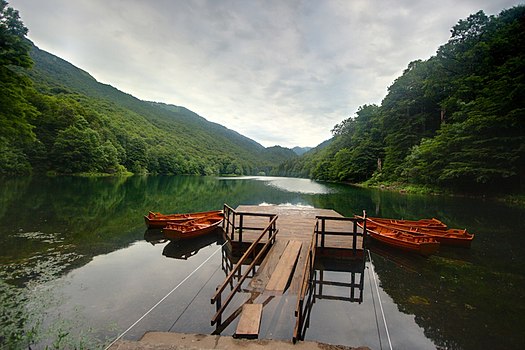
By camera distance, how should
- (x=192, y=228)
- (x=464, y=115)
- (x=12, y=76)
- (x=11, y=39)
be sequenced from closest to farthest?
(x=192, y=228), (x=11, y=39), (x=12, y=76), (x=464, y=115)

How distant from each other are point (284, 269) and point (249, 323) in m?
3.16

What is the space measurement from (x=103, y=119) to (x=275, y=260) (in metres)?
90.1

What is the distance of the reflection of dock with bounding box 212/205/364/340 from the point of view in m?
5.35

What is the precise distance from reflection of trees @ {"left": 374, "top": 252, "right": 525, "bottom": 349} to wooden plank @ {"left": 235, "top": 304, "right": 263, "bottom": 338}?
12.2ft

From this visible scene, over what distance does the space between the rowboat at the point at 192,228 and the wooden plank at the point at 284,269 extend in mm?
4837

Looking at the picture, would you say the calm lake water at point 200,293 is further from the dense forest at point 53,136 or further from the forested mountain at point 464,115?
the forested mountain at point 464,115

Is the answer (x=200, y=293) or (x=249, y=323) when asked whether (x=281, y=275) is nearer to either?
(x=200, y=293)

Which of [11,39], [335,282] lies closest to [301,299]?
[335,282]

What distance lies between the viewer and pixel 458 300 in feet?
23.7

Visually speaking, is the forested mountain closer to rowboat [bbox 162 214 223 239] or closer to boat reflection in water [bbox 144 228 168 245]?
rowboat [bbox 162 214 223 239]

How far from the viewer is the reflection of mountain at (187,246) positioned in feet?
34.8

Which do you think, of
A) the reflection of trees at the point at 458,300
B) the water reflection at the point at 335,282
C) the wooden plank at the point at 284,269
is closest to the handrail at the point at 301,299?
the water reflection at the point at 335,282

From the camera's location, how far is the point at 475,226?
648 inches

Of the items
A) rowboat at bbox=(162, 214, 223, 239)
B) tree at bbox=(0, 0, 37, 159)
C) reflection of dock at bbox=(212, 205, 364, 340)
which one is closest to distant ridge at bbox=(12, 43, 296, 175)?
tree at bbox=(0, 0, 37, 159)
